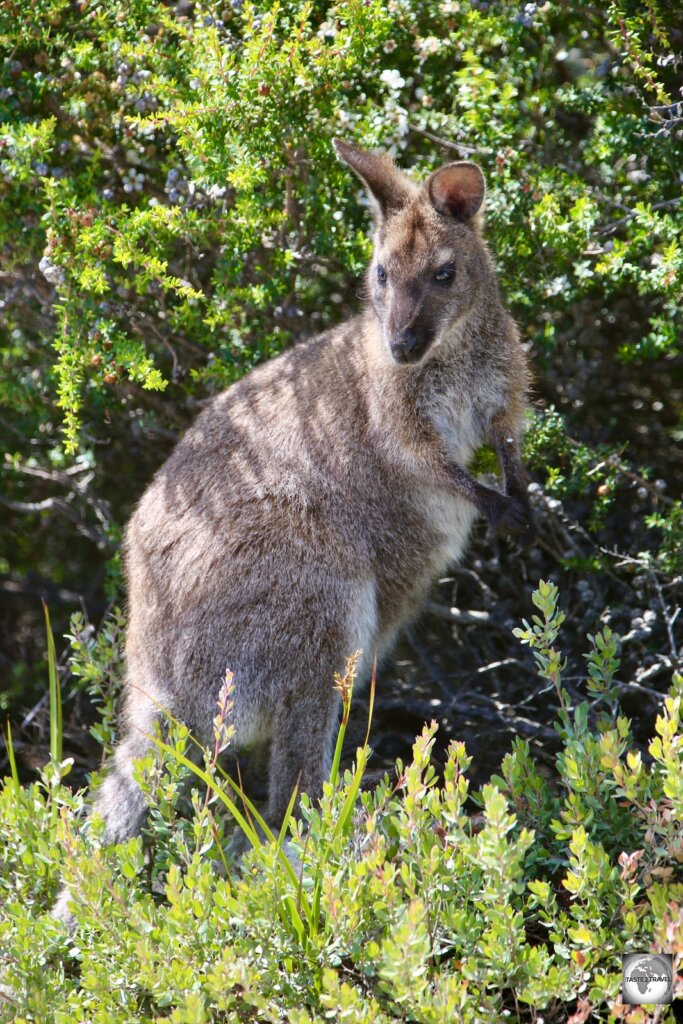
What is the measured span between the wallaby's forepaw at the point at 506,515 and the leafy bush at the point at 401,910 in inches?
28.6

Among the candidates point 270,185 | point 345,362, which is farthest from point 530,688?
point 270,185

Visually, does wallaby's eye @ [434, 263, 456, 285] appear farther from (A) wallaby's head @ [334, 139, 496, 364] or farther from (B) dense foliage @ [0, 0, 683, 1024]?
(B) dense foliage @ [0, 0, 683, 1024]

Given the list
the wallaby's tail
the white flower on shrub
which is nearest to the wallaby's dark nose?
the white flower on shrub

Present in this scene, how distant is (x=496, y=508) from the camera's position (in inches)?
151

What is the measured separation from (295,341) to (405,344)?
147 cm

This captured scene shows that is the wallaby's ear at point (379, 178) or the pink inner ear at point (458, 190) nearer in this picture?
the pink inner ear at point (458, 190)

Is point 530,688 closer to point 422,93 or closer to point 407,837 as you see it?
point 407,837

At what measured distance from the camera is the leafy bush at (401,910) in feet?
8.49

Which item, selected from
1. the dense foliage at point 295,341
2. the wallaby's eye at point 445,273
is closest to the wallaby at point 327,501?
the wallaby's eye at point 445,273

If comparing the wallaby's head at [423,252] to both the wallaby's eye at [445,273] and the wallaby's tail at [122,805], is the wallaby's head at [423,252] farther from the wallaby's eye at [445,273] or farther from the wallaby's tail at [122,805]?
the wallaby's tail at [122,805]

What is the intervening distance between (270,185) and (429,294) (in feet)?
3.42

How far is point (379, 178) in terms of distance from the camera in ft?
12.9

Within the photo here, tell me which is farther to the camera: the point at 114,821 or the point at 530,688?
the point at 530,688

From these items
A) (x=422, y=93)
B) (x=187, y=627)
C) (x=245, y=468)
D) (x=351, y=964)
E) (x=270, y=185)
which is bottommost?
(x=351, y=964)
